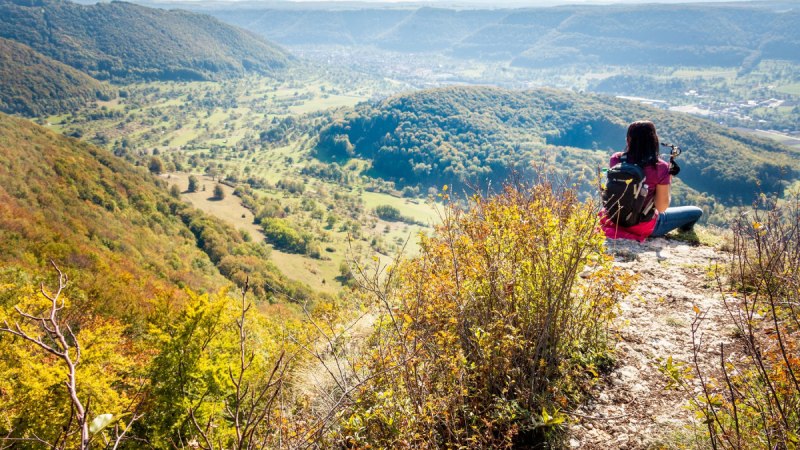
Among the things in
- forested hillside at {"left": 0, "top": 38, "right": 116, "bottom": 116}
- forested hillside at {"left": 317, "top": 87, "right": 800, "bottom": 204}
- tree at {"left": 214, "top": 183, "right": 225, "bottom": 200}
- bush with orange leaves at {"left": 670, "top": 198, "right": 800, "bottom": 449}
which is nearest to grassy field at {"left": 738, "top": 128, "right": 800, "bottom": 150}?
forested hillside at {"left": 317, "top": 87, "right": 800, "bottom": 204}

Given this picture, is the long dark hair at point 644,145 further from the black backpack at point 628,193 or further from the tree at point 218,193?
the tree at point 218,193

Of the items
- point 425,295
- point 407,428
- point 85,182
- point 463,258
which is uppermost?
point 463,258

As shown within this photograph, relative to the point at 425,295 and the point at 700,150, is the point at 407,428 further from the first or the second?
the point at 700,150

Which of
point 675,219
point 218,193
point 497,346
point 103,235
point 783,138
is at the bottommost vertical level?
point 218,193

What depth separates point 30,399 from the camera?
380 inches

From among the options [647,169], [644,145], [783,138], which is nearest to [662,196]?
[647,169]

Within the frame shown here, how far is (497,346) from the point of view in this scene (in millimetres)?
3398

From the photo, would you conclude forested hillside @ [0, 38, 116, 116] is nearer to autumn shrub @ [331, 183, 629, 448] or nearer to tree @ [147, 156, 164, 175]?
tree @ [147, 156, 164, 175]

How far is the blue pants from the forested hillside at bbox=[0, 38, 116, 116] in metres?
214

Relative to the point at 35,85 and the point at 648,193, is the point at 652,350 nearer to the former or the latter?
the point at 648,193

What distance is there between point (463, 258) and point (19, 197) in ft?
178

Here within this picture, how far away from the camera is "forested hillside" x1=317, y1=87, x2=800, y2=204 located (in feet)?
314

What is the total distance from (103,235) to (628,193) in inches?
1941

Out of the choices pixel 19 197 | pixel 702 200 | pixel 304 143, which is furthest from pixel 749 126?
pixel 19 197
